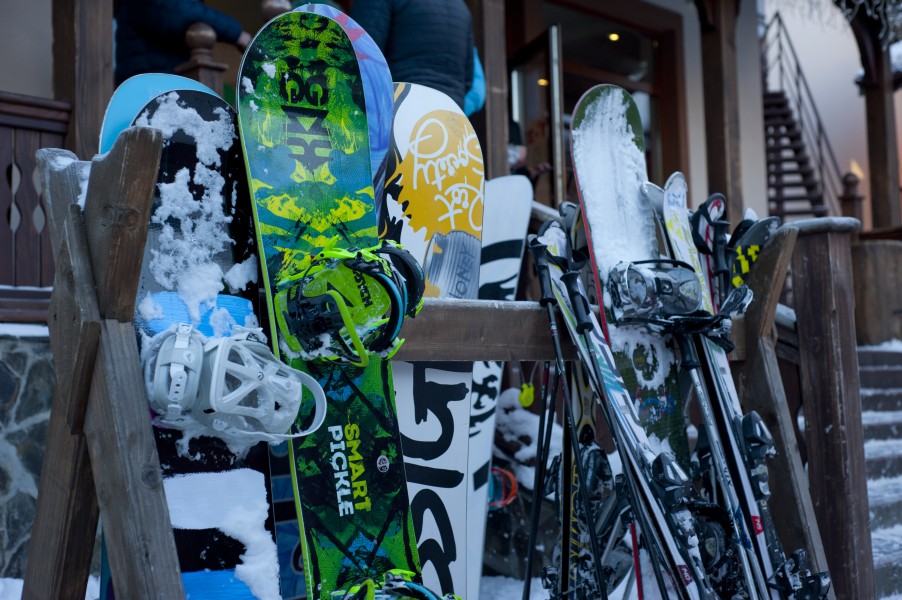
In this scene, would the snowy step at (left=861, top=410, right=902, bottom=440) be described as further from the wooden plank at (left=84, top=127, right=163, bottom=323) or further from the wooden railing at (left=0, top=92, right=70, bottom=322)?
the wooden plank at (left=84, top=127, right=163, bottom=323)

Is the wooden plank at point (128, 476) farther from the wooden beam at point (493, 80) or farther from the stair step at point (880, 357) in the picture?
the stair step at point (880, 357)

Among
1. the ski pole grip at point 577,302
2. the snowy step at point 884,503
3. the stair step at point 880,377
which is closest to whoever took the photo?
the ski pole grip at point 577,302

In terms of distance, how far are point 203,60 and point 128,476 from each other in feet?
7.03

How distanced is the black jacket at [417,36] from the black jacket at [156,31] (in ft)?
2.20

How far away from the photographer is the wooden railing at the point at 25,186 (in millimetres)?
3156

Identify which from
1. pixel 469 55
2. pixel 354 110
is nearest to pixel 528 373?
pixel 469 55

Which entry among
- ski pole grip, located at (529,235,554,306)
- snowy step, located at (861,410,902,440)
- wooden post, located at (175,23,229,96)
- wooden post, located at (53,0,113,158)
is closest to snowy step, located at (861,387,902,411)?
snowy step, located at (861,410,902,440)

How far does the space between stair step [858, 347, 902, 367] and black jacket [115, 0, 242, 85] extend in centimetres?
384

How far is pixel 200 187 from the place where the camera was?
1643mm

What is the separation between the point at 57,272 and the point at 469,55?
2.24 m

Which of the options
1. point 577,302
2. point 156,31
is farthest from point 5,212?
point 577,302

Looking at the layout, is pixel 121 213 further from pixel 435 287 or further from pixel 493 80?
pixel 493 80

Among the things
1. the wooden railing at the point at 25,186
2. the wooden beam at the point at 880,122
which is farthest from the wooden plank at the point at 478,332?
the wooden beam at the point at 880,122

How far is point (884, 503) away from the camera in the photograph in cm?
371
